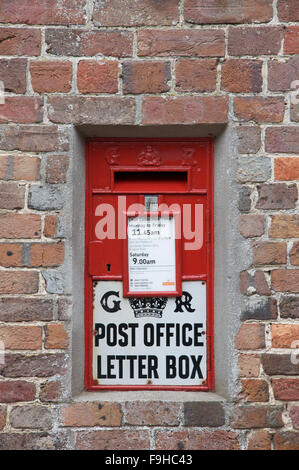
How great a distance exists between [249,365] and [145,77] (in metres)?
1.53

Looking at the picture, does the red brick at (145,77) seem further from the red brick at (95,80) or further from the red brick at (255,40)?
the red brick at (255,40)

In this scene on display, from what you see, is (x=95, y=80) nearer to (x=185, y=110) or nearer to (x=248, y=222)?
(x=185, y=110)

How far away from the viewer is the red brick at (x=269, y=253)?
245 centimetres

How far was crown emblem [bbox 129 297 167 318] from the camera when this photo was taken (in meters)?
2.60

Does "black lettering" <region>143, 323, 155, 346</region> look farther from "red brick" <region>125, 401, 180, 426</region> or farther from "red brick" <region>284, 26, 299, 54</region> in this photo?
"red brick" <region>284, 26, 299, 54</region>

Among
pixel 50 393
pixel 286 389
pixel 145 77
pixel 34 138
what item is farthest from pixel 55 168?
pixel 286 389

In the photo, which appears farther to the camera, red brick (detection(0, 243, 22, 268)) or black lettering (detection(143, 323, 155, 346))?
black lettering (detection(143, 323, 155, 346))

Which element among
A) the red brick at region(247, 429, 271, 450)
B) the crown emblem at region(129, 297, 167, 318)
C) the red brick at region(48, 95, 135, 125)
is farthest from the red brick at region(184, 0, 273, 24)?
the red brick at region(247, 429, 271, 450)

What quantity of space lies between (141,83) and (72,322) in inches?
49.2

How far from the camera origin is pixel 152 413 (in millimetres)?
2447

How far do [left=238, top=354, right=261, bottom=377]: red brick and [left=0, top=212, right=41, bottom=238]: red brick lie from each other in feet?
3.91

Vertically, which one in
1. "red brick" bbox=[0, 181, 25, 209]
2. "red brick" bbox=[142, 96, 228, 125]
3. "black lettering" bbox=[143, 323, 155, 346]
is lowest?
"black lettering" bbox=[143, 323, 155, 346]

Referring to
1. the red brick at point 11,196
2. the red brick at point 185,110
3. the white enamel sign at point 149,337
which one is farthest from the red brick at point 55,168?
the white enamel sign at point 149,337

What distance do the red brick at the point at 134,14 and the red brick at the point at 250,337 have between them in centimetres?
157
